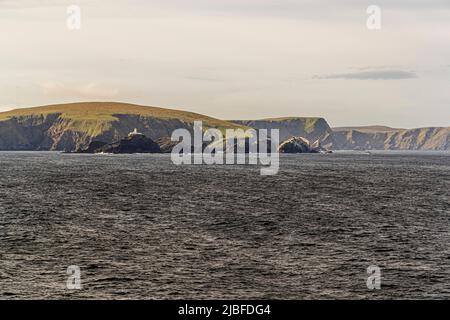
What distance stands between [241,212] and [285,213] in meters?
6.00

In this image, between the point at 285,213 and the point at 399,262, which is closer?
the point at 399,262

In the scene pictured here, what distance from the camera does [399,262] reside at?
168 feet

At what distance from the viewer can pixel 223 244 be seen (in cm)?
5781

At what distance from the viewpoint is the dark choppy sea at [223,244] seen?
43.2 metres

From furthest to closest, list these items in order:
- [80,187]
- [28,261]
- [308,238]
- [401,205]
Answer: [80,187] → [401,205] → [308,238] → [28,261]

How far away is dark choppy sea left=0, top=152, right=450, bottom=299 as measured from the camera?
43.2m

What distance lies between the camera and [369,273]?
4678 centimetres

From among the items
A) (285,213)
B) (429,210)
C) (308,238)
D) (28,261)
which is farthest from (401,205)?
(28,261)

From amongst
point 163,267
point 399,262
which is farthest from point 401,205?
point 163,267
